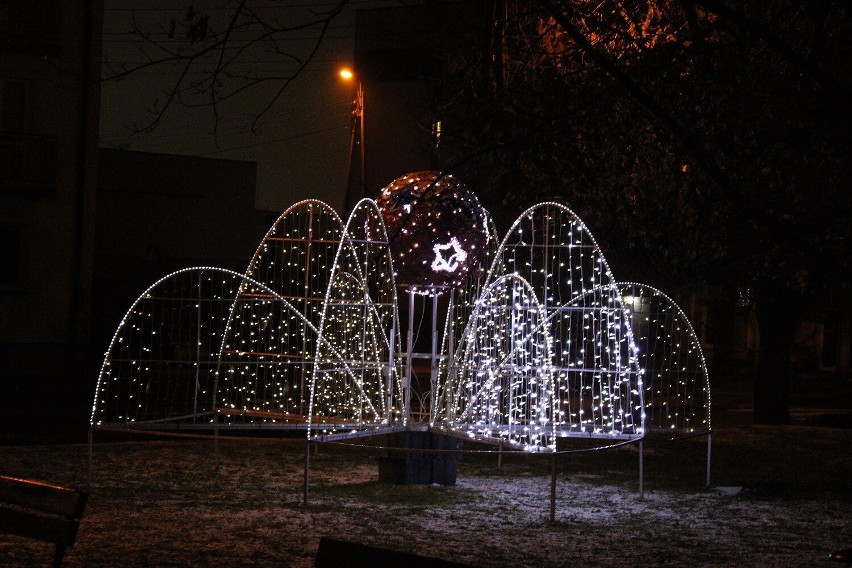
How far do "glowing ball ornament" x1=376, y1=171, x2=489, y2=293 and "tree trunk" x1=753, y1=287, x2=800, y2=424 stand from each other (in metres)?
8.18

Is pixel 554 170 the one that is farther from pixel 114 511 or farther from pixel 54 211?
pixel 54 211

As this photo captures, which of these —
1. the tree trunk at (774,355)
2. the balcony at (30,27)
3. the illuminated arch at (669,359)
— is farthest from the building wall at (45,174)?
the tree trunk at (774,355)

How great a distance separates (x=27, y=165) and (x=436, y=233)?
58.8 ft

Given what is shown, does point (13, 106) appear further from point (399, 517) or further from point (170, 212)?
point (399, 517)

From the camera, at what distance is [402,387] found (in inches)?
467

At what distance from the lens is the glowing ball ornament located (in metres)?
11.1

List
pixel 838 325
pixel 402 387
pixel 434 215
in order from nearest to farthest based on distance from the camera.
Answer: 1. pixel 434 215
2. pixel 402 387
3. pixel 838 325

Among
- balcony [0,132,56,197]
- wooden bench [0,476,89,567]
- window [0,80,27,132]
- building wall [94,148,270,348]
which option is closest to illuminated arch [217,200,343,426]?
wooden bench [0,476,89,567]

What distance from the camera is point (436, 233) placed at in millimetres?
11117

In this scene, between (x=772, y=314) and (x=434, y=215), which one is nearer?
(x=434, y=215)

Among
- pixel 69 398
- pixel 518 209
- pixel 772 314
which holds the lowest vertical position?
pixel 69 398

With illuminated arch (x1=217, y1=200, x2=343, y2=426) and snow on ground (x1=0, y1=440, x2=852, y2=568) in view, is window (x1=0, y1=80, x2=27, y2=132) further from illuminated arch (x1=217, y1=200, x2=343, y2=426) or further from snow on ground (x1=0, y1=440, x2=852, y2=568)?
snow on ground (x1=0, y1=440, x2=852, y2=568)

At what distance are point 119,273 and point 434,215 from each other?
109ft

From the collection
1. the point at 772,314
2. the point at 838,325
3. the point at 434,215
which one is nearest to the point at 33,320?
the point at 772,314
